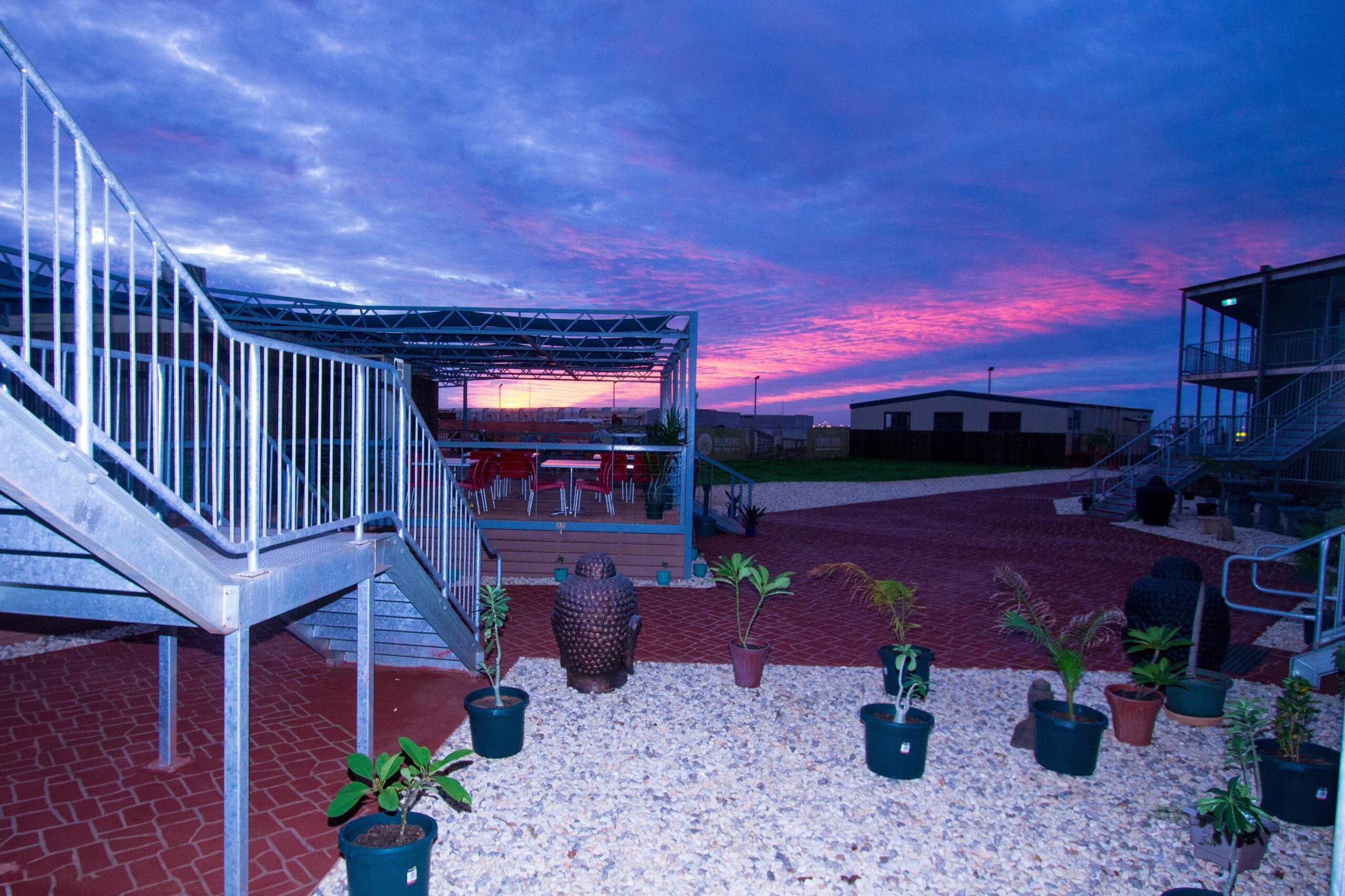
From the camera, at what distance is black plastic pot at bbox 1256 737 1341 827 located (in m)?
3.58

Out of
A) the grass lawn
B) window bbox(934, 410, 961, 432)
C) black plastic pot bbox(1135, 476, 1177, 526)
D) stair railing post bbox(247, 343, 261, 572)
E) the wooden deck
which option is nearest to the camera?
stair railing post bbox(247, 343, 261, 572)

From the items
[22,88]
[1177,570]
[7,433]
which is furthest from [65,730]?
[1177,570]

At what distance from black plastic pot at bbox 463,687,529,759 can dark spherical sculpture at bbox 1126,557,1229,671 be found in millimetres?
4091

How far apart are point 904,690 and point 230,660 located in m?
3.92

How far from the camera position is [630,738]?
4.43 metres

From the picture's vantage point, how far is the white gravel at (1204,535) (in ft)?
41.0

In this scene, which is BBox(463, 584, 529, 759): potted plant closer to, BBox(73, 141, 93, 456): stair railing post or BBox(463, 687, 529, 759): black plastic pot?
BBox(463, 687, 529, 759): black plastic pot

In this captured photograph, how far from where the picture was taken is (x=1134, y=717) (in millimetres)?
4426

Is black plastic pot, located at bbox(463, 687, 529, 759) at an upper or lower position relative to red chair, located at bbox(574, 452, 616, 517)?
lower

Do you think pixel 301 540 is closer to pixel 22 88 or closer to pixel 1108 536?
pixel 22 88

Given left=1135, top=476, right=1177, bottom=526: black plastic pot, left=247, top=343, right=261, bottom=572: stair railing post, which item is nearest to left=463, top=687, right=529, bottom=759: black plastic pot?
left=247, top=343, right=261, bottom=572: stair railing post

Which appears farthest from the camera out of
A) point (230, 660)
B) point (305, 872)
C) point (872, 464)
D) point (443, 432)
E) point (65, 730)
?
point (872, 464)

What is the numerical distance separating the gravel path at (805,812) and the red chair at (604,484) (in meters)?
4.41

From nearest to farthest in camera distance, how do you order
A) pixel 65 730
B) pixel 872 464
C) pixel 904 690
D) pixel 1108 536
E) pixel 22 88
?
pixel 22 88 → pixel 65 730 → pixel 904 690 → pixel 1108 536 → pixel 872 464
